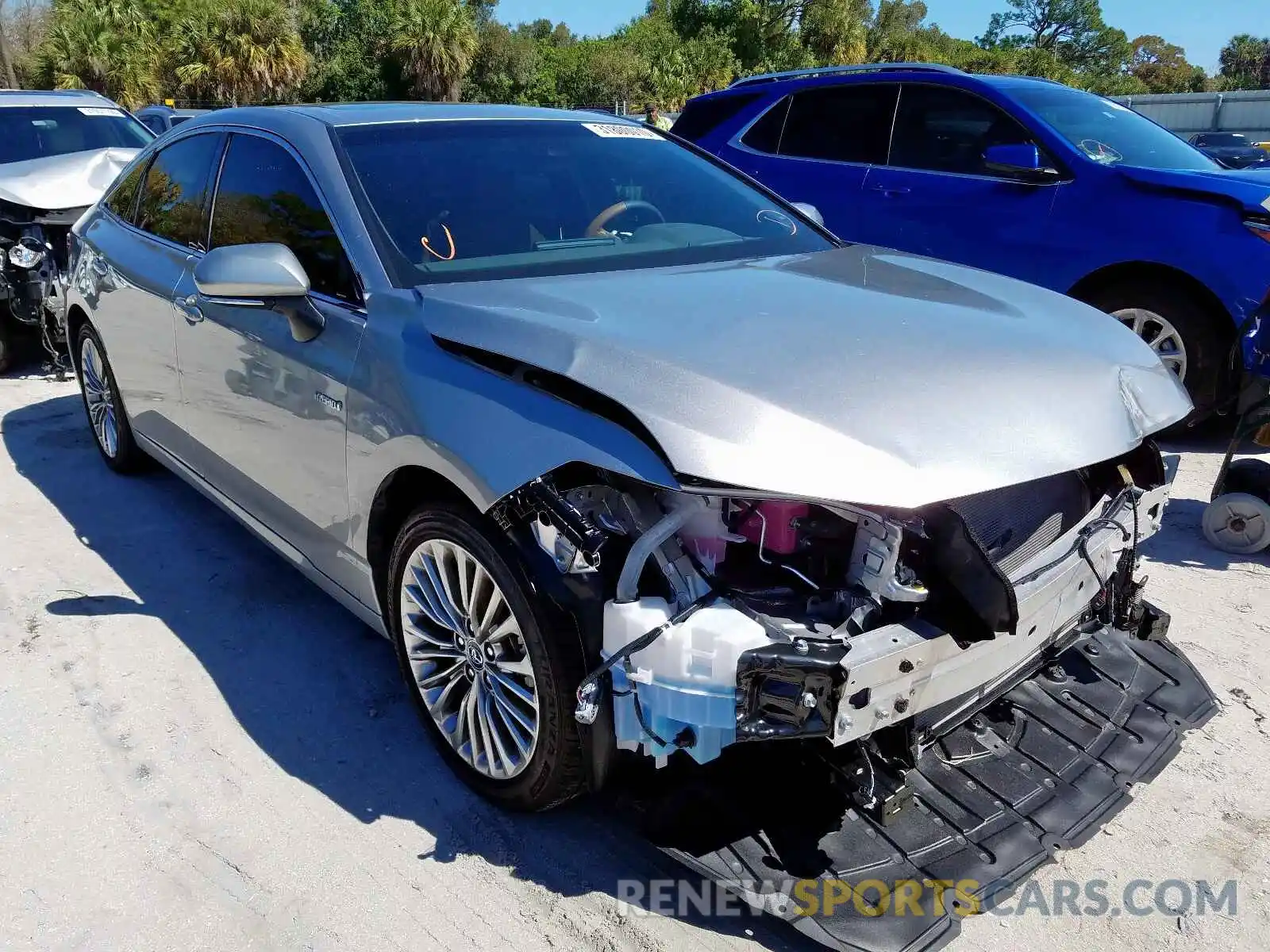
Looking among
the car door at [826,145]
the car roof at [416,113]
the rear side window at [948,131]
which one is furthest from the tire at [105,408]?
the rear side window at [948,131]

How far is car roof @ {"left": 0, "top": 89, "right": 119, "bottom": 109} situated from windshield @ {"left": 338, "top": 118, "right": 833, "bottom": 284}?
6608 millimetres

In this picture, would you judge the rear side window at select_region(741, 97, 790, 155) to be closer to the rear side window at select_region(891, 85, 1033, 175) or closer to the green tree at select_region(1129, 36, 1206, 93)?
the rear side window at select_region(891, 85, 1033, 175)

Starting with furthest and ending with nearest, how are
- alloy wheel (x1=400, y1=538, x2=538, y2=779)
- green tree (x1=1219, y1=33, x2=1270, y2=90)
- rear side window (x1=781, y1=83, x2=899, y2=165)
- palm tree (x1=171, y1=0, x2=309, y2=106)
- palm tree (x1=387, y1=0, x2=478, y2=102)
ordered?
green tree (x1=1219, y1=33, x2=1270, y2=90) < palm tree (x1=387, y1=0, x2=478, y2=102) < palm tree (x1=171, y1=0, x2=309, y2=106) < rear side window (x1=781, y1=83, x2=899, y2=165) < alloy wheel (x1=400, y1=538, x2=538, y2=779)

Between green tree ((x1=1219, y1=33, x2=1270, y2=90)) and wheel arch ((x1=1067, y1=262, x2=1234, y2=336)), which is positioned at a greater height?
green tree ((x1=1219, y1=33, x2=1270, y2=90))

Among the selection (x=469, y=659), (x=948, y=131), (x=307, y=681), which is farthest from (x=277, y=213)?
(x=948, y=131)

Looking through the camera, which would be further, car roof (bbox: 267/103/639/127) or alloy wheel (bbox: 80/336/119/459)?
alloy wheel (bbox: 80/336/119/459)

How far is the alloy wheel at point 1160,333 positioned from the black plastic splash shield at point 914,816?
3.22 m

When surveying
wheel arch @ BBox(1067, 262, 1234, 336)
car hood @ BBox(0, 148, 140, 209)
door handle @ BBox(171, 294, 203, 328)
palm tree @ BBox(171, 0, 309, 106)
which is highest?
palm tree @ BBox(171, 0, 309, 106)

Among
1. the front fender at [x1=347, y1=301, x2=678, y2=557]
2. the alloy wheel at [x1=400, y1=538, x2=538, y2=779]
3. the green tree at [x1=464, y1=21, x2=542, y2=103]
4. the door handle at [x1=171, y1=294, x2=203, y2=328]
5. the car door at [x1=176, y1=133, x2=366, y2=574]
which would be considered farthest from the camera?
the green tree at [x1=464, y1=21, x2=542, y2=103]

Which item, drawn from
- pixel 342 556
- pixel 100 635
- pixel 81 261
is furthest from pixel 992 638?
pixel 81 261

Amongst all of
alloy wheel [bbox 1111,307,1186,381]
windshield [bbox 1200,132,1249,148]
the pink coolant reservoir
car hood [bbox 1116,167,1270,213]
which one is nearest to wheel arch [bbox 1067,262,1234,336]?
alloy wheel [bbox 1111,307,1186,381]

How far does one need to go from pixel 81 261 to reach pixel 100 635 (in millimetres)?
2248

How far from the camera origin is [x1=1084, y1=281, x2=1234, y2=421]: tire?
210 inches

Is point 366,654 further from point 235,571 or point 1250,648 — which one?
point 1250,648
